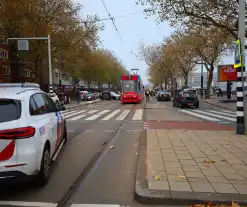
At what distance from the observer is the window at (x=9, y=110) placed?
471 centimetres

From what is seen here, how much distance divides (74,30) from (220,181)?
31.0 metres

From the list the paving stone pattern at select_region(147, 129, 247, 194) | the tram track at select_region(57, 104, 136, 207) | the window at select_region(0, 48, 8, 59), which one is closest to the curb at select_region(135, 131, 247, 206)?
the paving stone pattern at select_region(147, 129, 247, 194)

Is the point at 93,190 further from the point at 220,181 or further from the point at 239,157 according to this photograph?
the point at 239,157

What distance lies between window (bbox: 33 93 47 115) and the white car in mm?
33

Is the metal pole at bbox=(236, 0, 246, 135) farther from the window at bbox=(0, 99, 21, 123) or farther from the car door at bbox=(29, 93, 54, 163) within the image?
the window at bbox=(0, 99, 21, 123)

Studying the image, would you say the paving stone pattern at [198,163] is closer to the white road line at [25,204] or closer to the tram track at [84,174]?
the tram track at [84,174]

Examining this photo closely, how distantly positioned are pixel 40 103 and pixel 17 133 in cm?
147

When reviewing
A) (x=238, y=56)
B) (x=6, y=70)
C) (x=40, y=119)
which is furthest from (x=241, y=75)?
(x=6, y=70)

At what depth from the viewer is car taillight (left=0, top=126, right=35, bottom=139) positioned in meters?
4.46

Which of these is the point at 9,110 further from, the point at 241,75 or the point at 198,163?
the point at 241,75

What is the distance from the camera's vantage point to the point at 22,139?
4.58 m

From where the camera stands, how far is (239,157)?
270 inches

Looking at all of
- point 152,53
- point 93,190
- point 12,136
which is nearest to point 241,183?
point 93,190

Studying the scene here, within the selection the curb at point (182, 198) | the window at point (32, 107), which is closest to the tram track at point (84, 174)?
the curb at point (182, 198)
